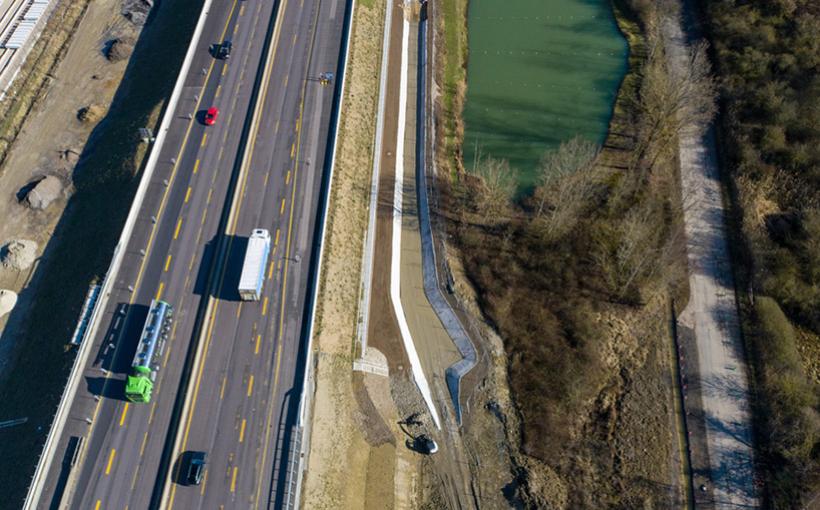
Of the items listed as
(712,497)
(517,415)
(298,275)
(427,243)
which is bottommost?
(712,497)

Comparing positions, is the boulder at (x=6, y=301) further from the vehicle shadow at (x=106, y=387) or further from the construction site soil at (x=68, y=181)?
the vehicle shadow at (x=106, y=387)

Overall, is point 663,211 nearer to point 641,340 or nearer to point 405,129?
point 641,340

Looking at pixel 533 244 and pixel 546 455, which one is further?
pixel 533 244

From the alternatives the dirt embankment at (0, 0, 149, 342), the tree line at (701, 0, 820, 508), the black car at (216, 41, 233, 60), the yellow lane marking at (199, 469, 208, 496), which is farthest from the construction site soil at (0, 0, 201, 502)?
the tree line at (701, 0, 820, 508)

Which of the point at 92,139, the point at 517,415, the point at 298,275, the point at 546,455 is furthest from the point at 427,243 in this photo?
the point at 92,139

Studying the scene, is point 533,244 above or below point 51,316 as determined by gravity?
above

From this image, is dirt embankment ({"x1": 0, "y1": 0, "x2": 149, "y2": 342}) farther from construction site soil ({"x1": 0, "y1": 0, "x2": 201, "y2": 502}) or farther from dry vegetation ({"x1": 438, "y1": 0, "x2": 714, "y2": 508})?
dry vegetation ({"x1": 438, "y1": 0, "x2": 714, "y2": 508})

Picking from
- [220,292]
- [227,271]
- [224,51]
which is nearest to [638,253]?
[227,271]

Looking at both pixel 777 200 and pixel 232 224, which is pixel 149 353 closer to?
pixel 232 224
